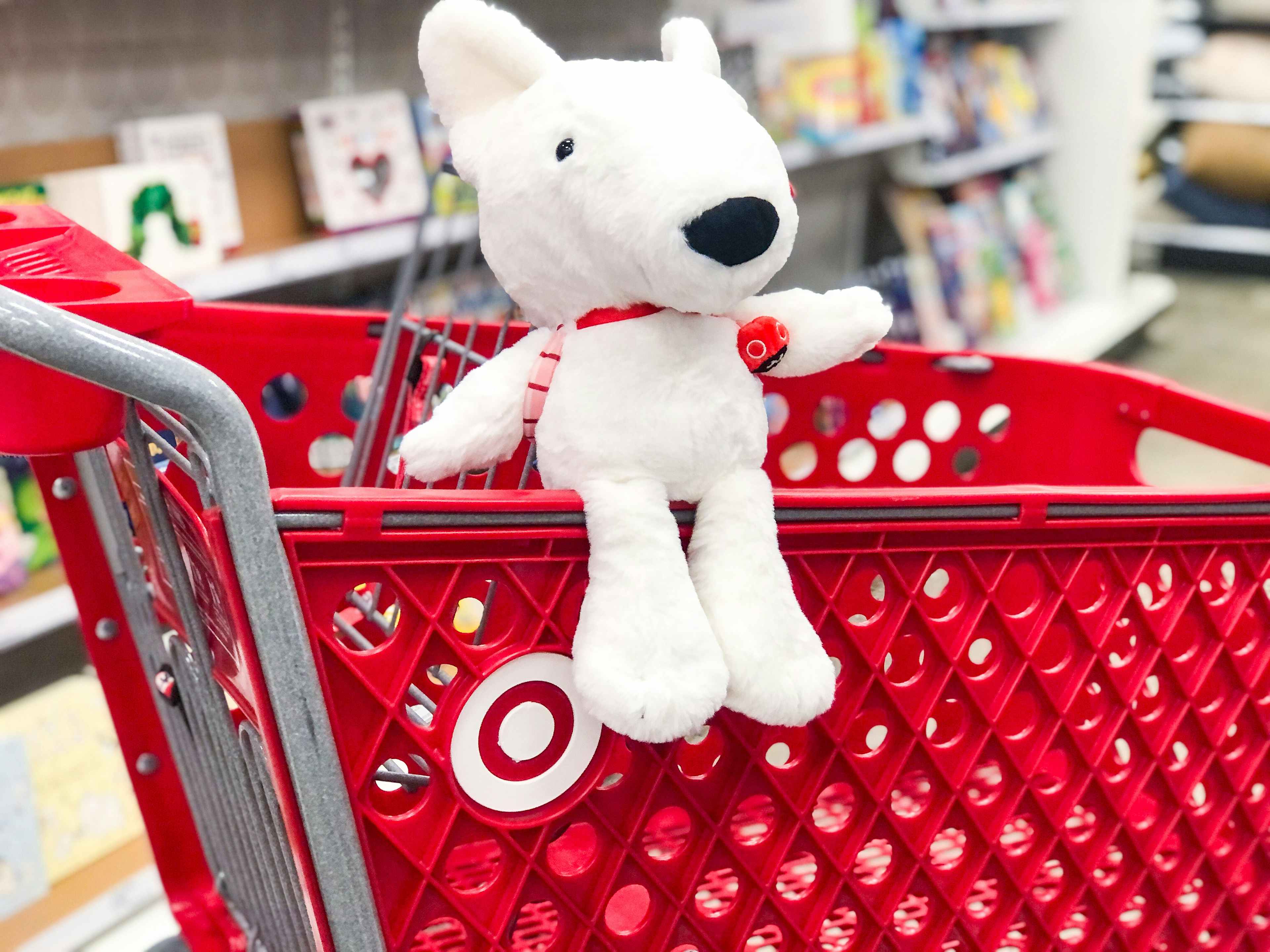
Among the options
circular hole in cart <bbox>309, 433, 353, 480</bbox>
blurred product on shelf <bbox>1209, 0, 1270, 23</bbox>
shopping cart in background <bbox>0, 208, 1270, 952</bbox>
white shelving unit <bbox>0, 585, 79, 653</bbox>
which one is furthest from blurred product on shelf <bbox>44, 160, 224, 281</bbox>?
blurred product on shelf <bbox>1209, 0, 1270, 23</bbox>

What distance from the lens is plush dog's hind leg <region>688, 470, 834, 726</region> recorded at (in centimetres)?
71

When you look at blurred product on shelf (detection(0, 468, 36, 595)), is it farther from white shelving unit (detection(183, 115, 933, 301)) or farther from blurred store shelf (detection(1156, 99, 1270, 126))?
blurred store shelf (detection(1156, 99, 1270, 126))

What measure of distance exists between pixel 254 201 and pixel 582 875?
138 cm

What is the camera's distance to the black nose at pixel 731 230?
2.15ft

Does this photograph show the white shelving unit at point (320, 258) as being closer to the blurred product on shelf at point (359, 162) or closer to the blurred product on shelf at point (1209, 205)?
the blurred product on shelf at point (359, 162)

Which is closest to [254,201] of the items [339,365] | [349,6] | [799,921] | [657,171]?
[349,6]

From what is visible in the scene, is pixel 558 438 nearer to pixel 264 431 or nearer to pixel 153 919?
pixel 264 431

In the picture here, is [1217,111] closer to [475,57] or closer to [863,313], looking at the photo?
[863,313]

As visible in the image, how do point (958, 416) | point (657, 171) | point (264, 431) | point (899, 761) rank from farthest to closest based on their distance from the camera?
point (958, 416) → point (264, 431) → point (899, 761) → point (657, 171)

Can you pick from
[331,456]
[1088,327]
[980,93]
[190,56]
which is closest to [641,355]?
[331,456]

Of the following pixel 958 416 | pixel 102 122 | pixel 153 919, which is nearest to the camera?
pixel 958 416

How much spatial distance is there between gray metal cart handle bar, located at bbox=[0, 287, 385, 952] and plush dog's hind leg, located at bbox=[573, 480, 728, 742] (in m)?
0.16

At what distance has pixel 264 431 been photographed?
1052 mm

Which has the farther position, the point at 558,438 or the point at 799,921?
the point at 799,921
